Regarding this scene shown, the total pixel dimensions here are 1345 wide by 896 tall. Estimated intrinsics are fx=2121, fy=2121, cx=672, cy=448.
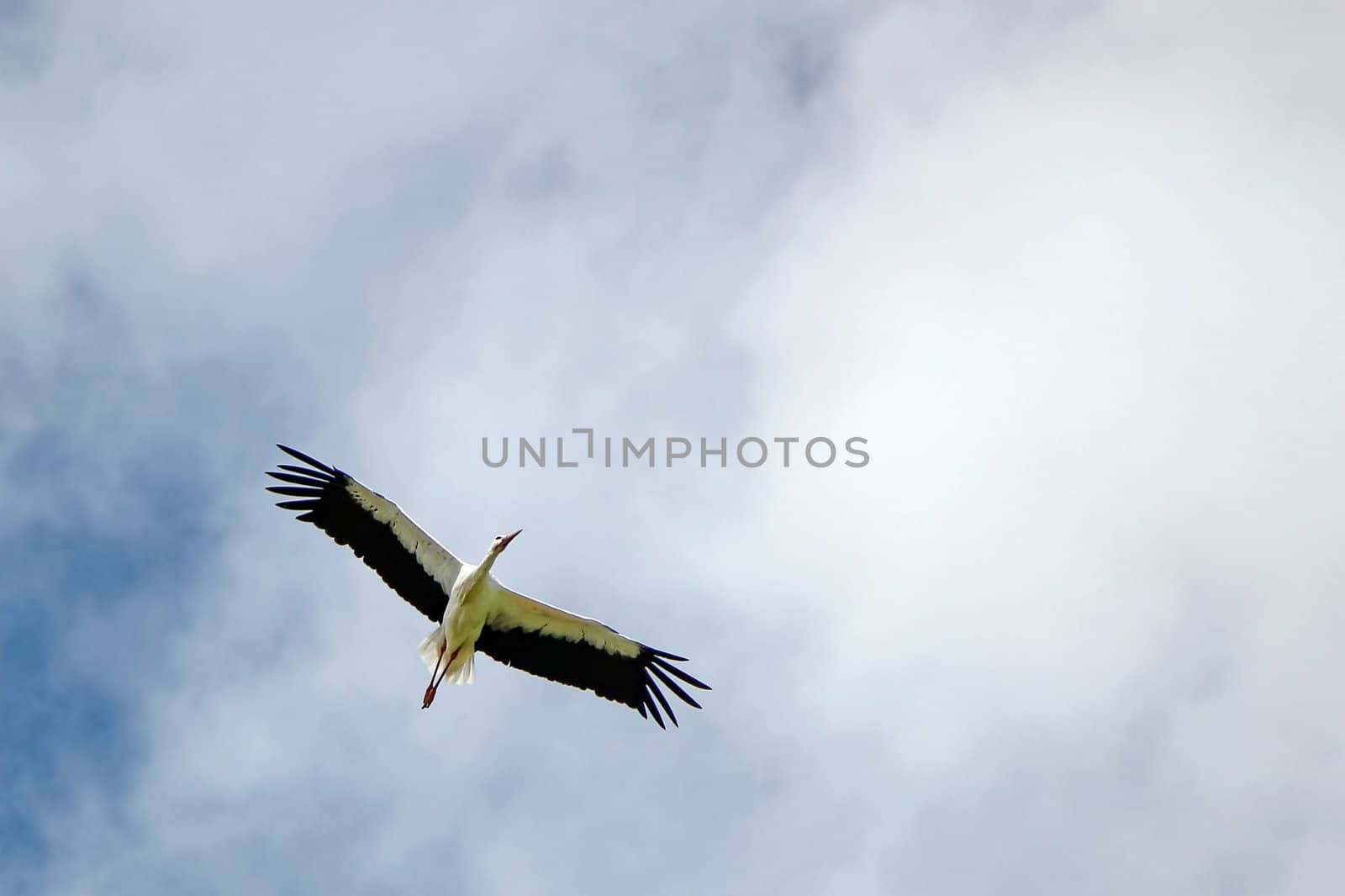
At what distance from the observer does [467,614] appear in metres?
27.6

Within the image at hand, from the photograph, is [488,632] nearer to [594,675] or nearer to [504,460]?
[594,675]

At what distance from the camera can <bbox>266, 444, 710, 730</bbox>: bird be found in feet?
90.7

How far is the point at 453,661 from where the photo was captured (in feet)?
92.0

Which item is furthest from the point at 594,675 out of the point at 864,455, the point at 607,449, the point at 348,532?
the point at 864,455

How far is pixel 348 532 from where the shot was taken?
2803 centimetres

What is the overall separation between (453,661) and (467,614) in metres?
0.84

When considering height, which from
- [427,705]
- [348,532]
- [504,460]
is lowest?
[427,705]

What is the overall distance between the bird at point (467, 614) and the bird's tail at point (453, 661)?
11mm

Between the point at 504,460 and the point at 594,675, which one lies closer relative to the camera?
the point at 594,675

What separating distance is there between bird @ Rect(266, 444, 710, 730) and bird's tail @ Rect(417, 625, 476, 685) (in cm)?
1

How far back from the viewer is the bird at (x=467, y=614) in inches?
1089

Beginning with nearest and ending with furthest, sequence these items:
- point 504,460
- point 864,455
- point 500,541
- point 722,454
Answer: point 500,541 < point 504,460 < point 722,454 < point 864,455

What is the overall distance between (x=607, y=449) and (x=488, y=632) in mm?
6293

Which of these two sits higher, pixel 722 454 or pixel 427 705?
pixel 722 454
